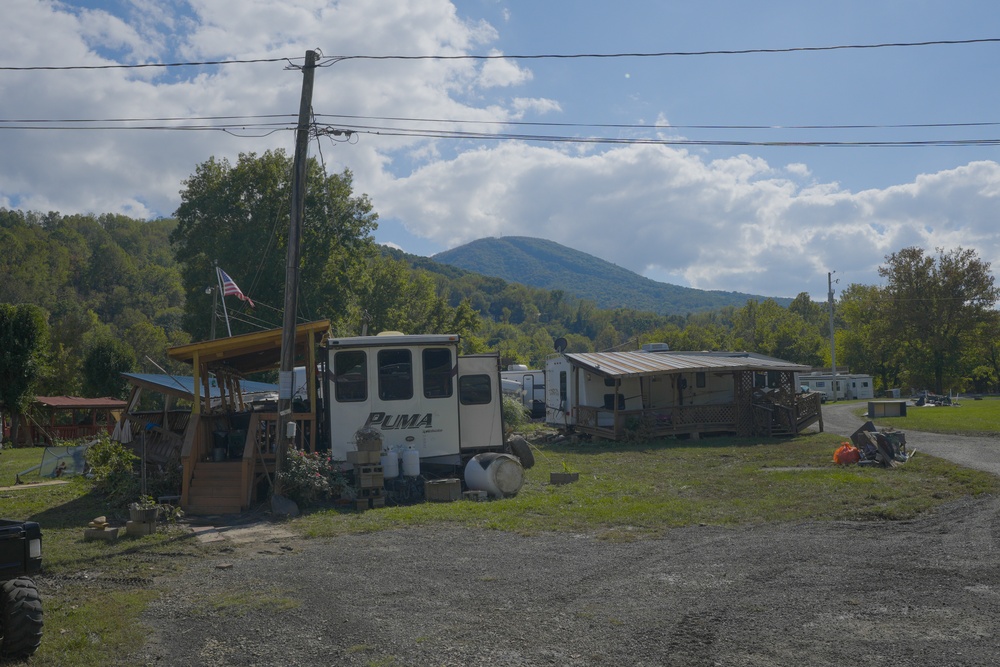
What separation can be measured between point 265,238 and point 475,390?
25201 millimetres

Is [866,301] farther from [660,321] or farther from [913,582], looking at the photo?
[660,321]

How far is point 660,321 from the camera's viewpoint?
178m

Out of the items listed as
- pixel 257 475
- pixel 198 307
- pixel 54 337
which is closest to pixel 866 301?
pixel 198 307

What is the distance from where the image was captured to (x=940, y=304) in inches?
2425

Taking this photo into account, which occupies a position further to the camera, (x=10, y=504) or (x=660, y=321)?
(x=660, y=321)

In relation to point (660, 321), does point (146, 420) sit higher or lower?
lower


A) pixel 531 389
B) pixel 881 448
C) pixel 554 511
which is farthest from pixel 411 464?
pixel 531 389

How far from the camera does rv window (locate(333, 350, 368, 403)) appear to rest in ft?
46.2

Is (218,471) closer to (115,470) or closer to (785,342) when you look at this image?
(115,470)

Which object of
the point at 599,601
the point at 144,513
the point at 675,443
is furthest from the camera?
the point at 675,443

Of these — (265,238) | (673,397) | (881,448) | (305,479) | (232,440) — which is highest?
(265,238)

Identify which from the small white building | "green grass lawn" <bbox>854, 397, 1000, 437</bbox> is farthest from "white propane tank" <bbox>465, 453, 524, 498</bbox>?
the small white building

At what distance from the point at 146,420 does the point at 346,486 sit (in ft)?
16.1

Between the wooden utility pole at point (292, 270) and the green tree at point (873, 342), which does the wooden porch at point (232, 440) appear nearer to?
the wooden utility pole at point (292, 270)
